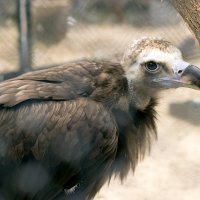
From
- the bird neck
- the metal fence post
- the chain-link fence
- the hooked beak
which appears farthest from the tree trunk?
the metal fence post

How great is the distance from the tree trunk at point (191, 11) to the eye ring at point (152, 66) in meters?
0.19

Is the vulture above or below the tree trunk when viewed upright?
below

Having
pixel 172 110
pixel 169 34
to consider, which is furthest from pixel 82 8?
pixel 172 110

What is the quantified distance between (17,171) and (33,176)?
5cm

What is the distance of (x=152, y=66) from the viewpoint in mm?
1793

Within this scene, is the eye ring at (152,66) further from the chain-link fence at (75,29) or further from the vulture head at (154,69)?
the chain-link fence at (75,29)

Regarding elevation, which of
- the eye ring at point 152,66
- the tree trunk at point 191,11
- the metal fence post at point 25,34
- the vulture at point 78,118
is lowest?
the vulture at point 78,118

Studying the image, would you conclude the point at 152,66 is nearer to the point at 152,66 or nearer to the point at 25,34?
the point at 152,66

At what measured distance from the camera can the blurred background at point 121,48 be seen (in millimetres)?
2686

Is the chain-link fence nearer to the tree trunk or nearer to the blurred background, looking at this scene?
the blurred background

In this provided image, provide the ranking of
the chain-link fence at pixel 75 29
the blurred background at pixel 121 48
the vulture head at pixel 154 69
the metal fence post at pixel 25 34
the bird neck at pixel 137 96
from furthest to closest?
the chain-link fence at pixel 75 29, the metal fence post at pixel 25 34, the blurred background at pixel 121 48, the bird neck at pixel 137 96, the vulture head at pixel 154 69

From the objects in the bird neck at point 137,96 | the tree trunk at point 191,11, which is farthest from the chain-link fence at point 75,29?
the tree trunk at point 191,11

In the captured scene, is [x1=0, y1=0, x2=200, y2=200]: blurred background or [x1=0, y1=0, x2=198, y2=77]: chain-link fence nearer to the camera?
[x1=0, y1=0, x2=200, y2=200]: blurred background

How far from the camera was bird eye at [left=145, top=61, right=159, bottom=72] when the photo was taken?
5.85ft
